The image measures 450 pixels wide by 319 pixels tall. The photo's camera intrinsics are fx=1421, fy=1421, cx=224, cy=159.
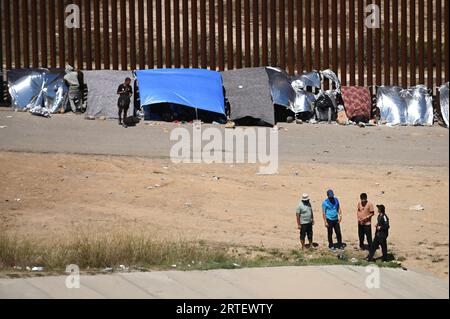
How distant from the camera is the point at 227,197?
71.5ft

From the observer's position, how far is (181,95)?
83.2ft

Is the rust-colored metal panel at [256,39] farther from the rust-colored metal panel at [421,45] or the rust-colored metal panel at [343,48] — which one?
the rust-colored metal panel at [421,45]

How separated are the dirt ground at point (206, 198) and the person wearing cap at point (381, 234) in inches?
21.7

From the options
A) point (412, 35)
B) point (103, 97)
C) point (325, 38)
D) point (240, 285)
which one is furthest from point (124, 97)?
point (240, 285)

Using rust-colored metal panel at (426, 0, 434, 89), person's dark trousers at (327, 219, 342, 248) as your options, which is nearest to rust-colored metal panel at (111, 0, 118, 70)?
rust-colored metal panel at (426, 0, 434, 89)

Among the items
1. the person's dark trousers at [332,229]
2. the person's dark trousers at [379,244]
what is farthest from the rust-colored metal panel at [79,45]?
the person's dark trousers at [379,244]

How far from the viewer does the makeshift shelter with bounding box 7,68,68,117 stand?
26.3 m

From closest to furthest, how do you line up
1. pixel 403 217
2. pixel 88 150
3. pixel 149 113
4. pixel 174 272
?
pixel 174 272 → pixel 403 217 → pixel 88 150 → pixel 149 113

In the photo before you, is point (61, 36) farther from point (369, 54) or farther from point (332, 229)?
point (332, 229)
